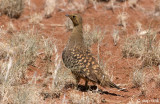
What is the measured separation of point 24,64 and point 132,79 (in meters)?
2.20

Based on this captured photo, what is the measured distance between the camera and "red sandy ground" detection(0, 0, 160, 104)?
605 centimetres

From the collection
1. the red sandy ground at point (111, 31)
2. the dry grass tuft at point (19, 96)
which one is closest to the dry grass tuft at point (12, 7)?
the red sandy ground at point (111, 31)

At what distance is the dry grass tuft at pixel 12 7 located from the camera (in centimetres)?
988

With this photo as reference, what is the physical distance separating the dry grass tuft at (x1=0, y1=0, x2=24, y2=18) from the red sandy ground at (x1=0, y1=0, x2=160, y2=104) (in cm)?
18

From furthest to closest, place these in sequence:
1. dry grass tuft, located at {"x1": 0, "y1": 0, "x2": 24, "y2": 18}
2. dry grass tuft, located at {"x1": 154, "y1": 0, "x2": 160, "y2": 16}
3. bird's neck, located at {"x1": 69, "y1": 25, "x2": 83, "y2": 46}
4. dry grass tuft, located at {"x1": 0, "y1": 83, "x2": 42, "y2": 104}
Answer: dry grass tuft, located at {"x1": 154, "y1": 0, "x2": 160, "y2": 16} → dry grass tuft, located at {"x1": 0, "y1": 0, "x2": 24, "y2": 18} → bird's neck, located at {"x1": 69, "y1": 25, "x2": 83, "y2": 46} → dry grass tuft, located at {"x1": 0, "y1": 83, "x2": 42, "y2": 104}

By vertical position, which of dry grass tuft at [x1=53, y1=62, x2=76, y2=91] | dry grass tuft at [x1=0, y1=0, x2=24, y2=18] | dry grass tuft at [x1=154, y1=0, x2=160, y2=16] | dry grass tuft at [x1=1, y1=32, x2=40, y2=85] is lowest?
dry grass tuft at [x1=53, y1=62, x2=76, y2=91]

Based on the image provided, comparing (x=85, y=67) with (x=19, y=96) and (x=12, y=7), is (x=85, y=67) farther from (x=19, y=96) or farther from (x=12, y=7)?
(x=12, y=7)

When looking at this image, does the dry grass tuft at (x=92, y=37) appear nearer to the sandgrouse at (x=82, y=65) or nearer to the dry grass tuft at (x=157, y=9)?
the sandgrouse at (x=82, y=65)

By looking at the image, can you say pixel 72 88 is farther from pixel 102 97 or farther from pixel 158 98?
pixel 158 98

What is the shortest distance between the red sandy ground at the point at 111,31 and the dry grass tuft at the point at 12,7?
0.18 meters

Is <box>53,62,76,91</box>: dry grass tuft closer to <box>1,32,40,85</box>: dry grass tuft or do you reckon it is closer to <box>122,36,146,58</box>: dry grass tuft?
<box>1,32,40,85</box>: dry grass tuft

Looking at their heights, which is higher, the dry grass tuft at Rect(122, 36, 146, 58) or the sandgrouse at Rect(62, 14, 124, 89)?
the sandgrouse at Rect(62, 14, 124, 89)

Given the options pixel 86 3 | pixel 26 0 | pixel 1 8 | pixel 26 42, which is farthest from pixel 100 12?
pixel 26 42

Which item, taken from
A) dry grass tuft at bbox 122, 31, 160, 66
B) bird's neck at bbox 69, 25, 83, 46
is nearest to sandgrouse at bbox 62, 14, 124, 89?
bird's neck at bbox 69, 25, 83, 46
